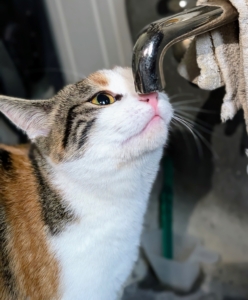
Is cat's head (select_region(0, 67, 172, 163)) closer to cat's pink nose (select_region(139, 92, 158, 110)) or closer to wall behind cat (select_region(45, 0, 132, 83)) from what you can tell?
cat's pink nose (select_region(139, 92, 158, 110))

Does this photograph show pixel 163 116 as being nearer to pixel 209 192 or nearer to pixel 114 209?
pixel 114 209

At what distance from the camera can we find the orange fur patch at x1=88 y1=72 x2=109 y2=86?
0.71 meters

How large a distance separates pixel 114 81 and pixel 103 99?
0.15 ft

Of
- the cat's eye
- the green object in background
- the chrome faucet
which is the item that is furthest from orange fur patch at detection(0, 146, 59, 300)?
the green object in background

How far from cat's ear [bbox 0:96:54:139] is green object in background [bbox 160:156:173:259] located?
1.64ft

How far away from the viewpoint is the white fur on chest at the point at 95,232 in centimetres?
71

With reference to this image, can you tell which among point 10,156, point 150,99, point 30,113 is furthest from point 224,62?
point 10,156

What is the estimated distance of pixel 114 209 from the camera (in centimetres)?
74

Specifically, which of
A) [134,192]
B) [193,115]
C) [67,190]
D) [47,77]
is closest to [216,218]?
[193,115]

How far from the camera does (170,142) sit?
112cm

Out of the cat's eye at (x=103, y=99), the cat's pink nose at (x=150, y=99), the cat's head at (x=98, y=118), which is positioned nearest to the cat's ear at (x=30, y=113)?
the cat's head at (x=98, y=118)

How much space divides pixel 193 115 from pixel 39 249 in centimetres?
57

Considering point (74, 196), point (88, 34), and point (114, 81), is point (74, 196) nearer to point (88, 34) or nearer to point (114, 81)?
point (114, 81)

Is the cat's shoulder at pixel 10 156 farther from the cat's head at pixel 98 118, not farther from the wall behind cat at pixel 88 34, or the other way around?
the wall behind cat at pixel 88 34
